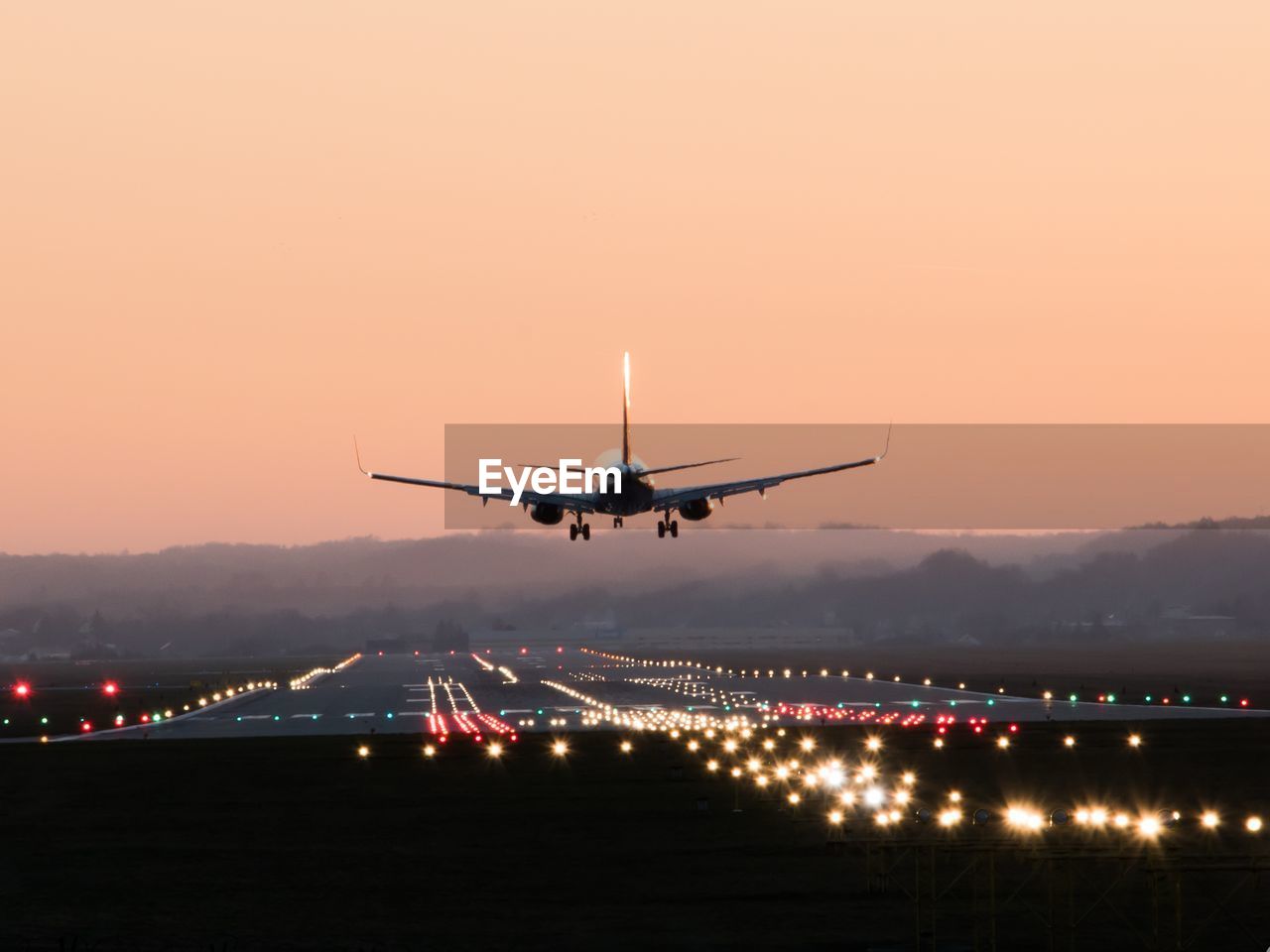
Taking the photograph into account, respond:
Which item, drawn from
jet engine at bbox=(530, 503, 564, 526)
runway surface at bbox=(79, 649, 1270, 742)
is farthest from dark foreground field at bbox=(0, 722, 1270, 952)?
runway surface at bbox=(79, 649, 1270, 742)

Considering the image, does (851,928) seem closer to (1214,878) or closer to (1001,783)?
(1214,878)

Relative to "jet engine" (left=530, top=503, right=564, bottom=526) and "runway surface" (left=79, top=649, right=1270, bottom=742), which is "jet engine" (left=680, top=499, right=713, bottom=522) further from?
"runway surface" (left=79, top=649, right=1270, bottom=742)

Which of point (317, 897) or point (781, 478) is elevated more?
point (781, 478)

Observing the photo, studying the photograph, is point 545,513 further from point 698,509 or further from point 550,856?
point 550,856

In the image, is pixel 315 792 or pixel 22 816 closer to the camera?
pixel 22 816

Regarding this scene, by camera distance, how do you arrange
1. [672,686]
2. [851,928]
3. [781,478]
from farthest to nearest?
[672,686] → [781,478] → [851,928]

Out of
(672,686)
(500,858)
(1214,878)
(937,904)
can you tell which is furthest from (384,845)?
(672,686)
